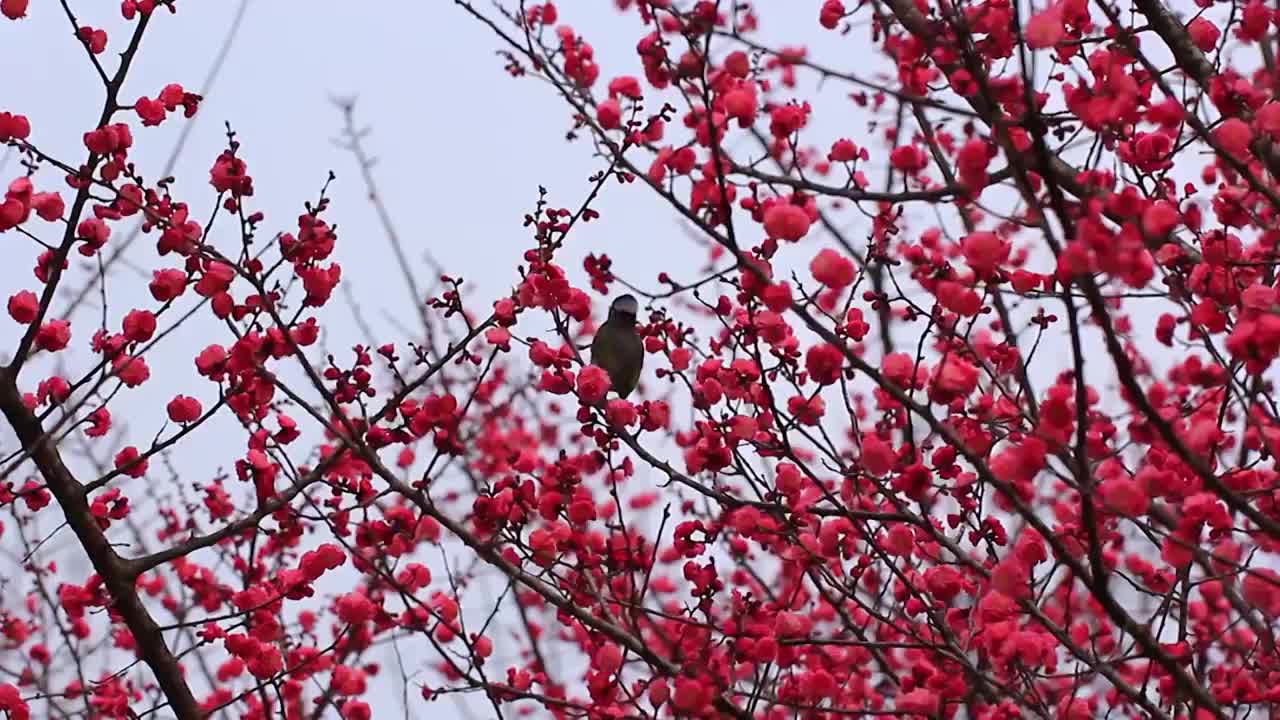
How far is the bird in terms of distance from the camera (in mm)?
5441

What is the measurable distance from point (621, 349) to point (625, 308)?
0.18 meters

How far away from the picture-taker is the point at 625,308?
5504 mm

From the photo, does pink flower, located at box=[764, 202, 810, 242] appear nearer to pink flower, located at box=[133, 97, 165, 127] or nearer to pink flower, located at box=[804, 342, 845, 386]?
pink flower, located at box=[804, 342, 845, 386]

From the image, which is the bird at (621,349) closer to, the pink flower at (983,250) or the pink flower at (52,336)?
the pink flower at (52,336)

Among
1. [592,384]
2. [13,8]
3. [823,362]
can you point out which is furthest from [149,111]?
[823,362]

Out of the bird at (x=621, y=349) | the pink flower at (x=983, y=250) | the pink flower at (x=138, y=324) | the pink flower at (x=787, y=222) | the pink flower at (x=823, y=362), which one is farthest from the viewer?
Answer: the bird at (x=621, y=349)

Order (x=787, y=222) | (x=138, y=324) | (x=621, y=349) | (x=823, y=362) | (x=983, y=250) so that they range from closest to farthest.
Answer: (x=983, y=250)
(x=787, y=222)
(x=823, y=362)
(x=138, y=324)
(x=621, y=349)

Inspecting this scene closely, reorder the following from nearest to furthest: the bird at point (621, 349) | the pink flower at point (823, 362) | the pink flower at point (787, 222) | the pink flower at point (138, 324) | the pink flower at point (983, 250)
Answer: the pink flower at point (983, 250), the pink flower at point (787, 222), the pink flower at point (823, 362), the pink flower at point (138, 324), the bird at point (621, 349)

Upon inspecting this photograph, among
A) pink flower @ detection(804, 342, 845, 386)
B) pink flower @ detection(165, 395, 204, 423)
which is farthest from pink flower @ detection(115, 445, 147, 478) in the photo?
pink flower @ detection(804, 342, 845, 386)

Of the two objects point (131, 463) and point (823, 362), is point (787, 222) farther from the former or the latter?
point (131, 463)

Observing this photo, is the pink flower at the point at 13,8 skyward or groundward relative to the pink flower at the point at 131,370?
skyward

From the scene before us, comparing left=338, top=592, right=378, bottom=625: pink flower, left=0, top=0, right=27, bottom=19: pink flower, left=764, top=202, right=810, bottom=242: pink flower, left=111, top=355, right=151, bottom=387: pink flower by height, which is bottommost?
left=338, top=592, right=378, bottom=625: pink flower

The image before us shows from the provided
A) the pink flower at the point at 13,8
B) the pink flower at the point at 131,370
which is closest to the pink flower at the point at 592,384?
the pink flower at the point at 131,370

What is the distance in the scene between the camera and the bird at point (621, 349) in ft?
17.9
